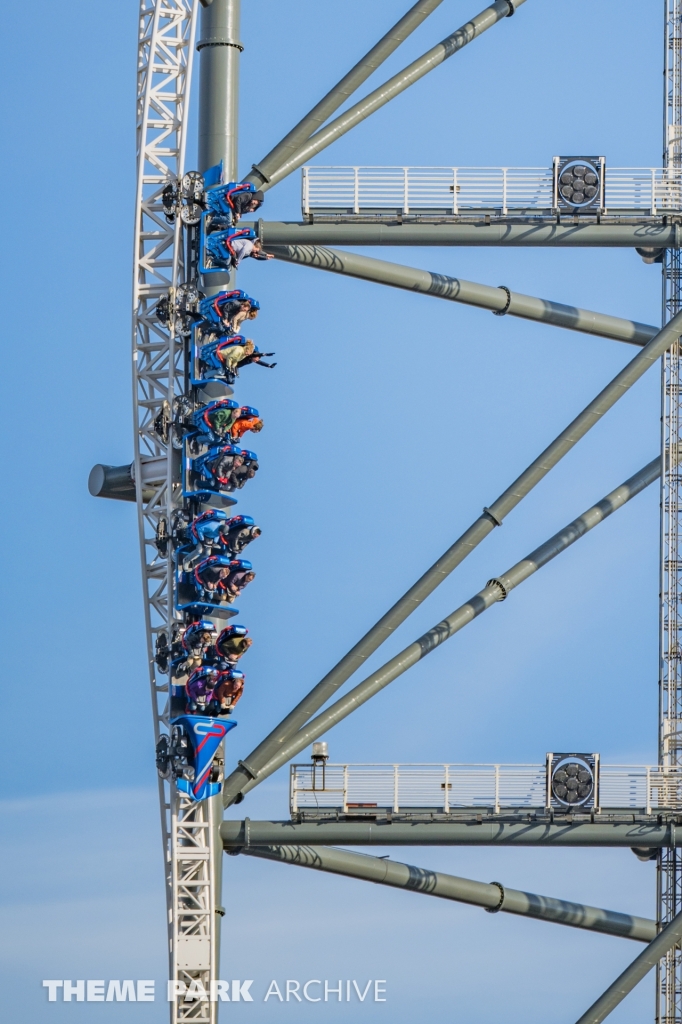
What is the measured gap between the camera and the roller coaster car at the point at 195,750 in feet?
149

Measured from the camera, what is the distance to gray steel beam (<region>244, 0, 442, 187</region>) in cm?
4781

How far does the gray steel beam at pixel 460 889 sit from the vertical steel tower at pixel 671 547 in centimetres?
A: 77

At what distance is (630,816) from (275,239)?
1077 centimetres

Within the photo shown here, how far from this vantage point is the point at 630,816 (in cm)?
4694

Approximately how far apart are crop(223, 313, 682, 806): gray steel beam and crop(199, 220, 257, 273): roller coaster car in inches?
233

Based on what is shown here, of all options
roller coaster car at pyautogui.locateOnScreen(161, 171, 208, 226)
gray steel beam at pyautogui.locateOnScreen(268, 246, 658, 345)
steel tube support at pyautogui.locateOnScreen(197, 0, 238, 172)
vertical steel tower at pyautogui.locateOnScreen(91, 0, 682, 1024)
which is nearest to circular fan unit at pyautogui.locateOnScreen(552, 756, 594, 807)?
vertical steel tower at pyautogui.locateOnScreen(91, 0, 682, 1024)

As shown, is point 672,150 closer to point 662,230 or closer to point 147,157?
point 662,230

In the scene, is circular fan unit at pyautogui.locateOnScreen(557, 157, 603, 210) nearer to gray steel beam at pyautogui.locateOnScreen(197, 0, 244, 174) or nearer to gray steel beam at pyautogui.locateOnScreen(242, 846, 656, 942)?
gray steel beam at pyautogui.locateOnScreen(197, 0, 244, 174)

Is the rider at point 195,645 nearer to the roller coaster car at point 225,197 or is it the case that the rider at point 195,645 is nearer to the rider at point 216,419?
the rider at point 216,419

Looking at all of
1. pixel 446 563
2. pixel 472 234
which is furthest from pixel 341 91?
pixel 446 563

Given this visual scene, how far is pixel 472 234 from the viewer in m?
47.8

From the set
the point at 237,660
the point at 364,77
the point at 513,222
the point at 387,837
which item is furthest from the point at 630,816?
the point at 364,77

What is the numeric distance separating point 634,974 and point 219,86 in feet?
51.7

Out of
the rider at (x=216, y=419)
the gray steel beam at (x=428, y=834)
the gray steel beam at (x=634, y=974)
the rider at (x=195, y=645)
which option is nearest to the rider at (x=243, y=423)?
the rider at (x=216, y=419)
